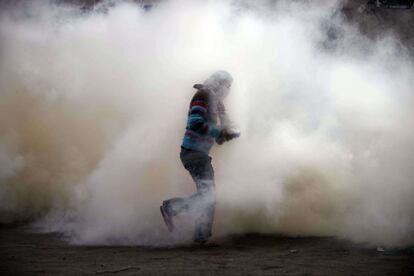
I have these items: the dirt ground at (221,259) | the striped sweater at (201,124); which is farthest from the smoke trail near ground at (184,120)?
the striped sweater at (201,124)

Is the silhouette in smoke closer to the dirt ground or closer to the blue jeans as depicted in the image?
the blue jeans

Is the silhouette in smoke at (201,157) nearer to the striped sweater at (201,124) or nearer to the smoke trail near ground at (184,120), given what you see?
the striped sweater at (201,124)

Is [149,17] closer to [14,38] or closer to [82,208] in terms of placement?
[14,38]

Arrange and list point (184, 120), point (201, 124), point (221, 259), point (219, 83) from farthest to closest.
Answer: point (184, 120) < point (219, 83) < point (201, 124) < point (221, 259)

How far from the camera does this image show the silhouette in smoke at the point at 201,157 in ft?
18.8

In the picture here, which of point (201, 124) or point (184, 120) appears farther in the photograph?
point (184, 120)

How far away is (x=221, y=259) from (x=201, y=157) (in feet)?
3.98

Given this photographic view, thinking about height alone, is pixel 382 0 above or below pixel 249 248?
above

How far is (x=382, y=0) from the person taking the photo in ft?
47.9

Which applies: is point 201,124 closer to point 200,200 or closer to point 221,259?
point 200,200

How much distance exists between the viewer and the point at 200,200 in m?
5.76

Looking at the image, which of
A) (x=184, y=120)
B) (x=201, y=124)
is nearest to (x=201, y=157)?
(x=201, y=124)

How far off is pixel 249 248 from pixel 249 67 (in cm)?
285

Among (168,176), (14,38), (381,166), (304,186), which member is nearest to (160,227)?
(168,176)
